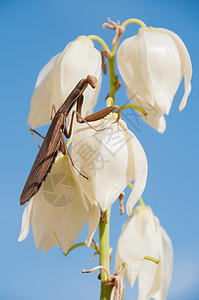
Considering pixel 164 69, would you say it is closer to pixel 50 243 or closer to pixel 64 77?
pixel 64 77

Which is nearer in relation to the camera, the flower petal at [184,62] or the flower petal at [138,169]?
the flower petal at [138,169]

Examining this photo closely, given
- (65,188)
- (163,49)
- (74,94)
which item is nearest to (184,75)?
(163,49)

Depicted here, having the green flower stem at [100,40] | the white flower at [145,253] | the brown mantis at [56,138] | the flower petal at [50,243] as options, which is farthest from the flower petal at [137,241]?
the green flower stem at [100,40]

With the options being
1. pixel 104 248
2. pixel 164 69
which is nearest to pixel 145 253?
pixel 104 248

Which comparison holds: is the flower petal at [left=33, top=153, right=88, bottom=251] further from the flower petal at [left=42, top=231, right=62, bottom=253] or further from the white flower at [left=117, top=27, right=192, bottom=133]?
the white flower at [left=117, top=27, right=192, bottom=133]

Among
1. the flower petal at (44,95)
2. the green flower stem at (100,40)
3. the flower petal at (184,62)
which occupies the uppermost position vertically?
the green flower stem at (100,40)

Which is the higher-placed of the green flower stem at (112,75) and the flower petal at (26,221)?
the green flower stem at (112,75)

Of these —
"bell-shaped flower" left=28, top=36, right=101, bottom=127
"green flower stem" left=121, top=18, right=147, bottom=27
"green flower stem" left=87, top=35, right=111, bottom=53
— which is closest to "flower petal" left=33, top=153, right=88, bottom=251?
"bell-shaped flower" left=28, top=36, right=101, bottom=127

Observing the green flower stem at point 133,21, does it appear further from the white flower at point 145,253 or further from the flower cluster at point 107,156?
the white flower at point 145,253
